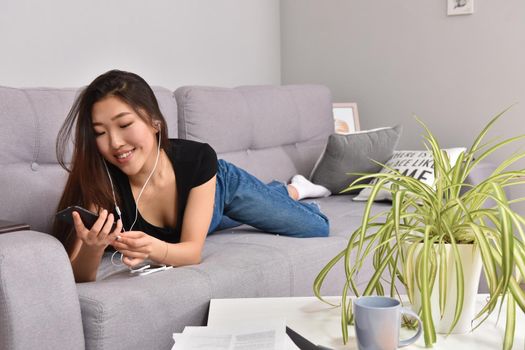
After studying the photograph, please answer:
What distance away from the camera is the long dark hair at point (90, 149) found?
6.39 feet

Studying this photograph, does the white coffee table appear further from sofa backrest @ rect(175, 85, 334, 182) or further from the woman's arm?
sofa backrest @ rect(175, 85, 334, 182)

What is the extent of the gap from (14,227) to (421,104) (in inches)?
106

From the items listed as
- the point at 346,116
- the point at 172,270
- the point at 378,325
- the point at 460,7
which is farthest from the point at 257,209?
the point at 460,7

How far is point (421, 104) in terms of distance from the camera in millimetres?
3926

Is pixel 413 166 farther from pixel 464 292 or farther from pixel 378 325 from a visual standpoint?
pixel 378 325

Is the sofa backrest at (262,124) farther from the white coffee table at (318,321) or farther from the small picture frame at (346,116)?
the white coffee table at (318,321)

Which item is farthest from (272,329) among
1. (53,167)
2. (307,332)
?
(53,167)

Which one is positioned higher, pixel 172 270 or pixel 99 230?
pixel 99 230

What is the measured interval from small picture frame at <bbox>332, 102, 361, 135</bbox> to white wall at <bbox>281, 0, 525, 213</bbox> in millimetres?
104

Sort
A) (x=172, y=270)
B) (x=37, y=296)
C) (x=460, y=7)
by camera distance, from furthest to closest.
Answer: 1. (x=460, y=7)
2. (x=172, y=270)
3. (x=37, y=296)

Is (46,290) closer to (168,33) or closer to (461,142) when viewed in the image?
(168,33)

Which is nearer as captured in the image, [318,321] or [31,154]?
[318,321]

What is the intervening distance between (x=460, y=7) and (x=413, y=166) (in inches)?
41.7

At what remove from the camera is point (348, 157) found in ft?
10.7
